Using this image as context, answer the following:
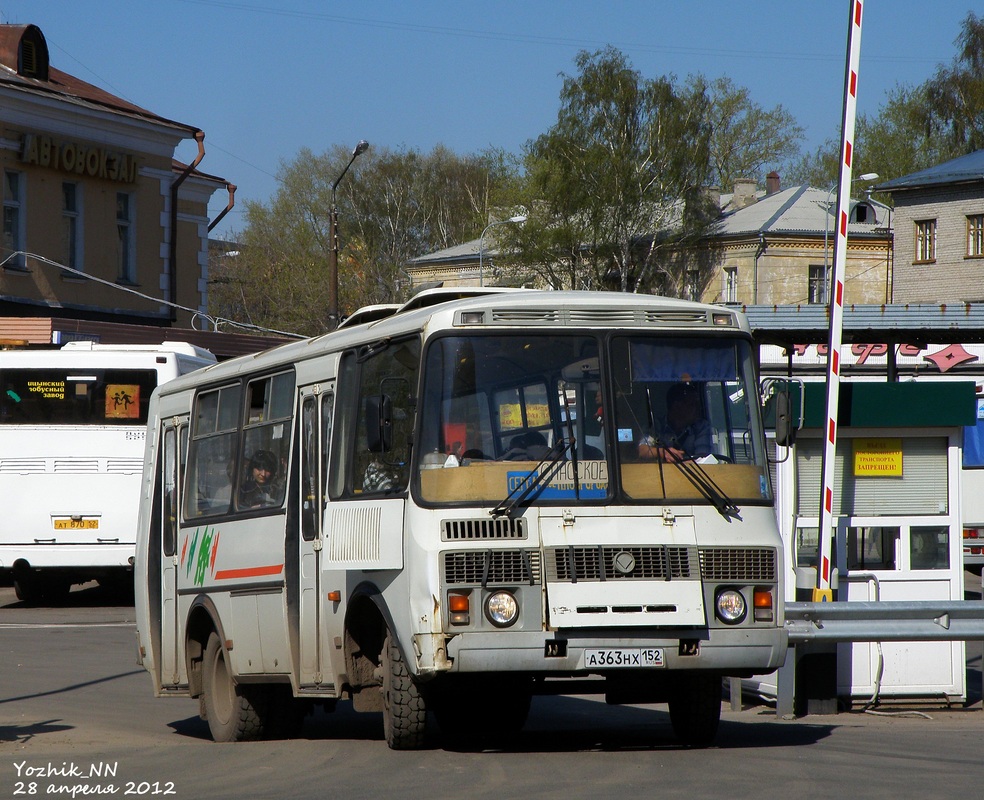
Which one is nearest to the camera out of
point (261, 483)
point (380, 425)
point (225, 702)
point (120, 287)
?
point (380, 425)

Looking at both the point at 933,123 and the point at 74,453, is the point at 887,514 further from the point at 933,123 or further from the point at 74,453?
the point at 933,123

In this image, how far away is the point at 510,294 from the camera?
373 inches

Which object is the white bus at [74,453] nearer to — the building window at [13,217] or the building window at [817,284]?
the building window at [13,217]

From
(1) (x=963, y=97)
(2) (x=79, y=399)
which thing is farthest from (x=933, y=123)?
(2) (x=79, y=399)

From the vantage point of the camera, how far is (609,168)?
67062mm

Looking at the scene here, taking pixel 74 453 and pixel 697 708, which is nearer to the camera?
pixel 697 708

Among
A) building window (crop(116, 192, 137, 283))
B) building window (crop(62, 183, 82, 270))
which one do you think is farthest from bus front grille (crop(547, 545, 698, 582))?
building window (crop(116, 192, 137, 283))

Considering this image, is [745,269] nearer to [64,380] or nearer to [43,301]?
[43,301]

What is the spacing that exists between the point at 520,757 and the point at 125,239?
1297 inches

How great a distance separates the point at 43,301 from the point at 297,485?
2777 cm

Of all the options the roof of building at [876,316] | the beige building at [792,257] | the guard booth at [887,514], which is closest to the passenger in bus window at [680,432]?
the guard booth at [887,514]

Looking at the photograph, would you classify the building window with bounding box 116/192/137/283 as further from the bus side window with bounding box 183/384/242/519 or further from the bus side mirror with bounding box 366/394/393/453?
the bus side mirror with bounding box 366/394/393/453

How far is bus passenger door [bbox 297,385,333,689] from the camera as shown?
10008mm

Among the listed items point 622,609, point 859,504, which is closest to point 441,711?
point 622,609
